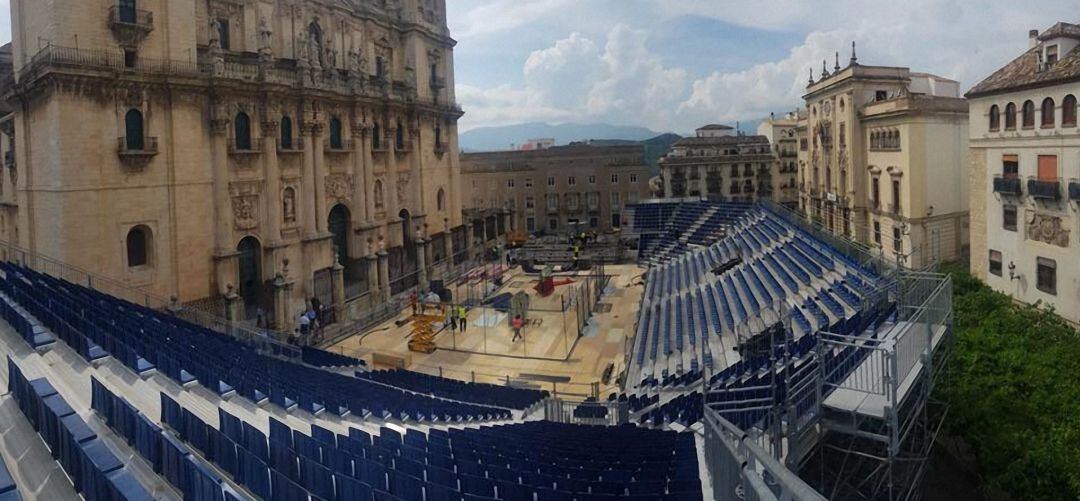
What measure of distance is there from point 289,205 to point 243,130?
14.5 ft

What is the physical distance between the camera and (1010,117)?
26594mm

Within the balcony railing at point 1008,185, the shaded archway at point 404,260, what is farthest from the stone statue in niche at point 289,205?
the balcony railing at point 1008,185

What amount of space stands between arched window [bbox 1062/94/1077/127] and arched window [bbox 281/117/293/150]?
32.9 metres

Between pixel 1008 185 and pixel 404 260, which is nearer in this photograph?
pixel 1008 185

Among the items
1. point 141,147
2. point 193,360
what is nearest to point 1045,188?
point 193,360

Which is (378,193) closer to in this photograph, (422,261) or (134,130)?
(422,261)

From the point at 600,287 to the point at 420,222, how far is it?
13927 millimetres

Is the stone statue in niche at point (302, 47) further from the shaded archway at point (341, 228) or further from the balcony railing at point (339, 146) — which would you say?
the shaded archway at point (341, 228)

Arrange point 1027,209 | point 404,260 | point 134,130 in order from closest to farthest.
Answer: point 1027,209, point 134,130, point 404,260

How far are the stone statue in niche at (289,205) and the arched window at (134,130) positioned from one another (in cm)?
757

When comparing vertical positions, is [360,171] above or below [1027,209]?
above

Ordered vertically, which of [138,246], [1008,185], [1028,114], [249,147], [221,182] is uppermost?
[249,147]

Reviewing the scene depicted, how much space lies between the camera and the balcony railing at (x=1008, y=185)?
26.0 meters

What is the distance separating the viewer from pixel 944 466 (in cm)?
1878
